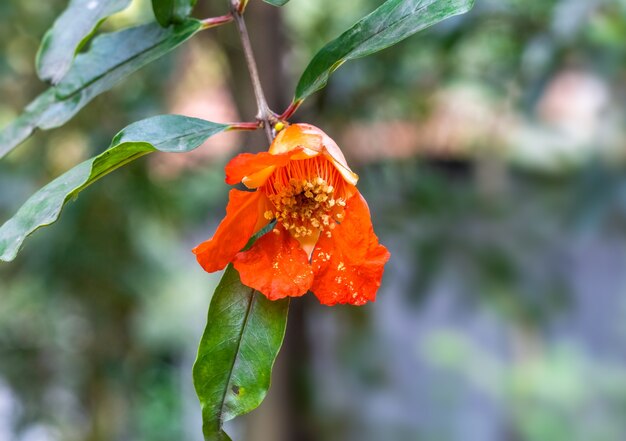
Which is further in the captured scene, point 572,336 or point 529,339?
point 572,336

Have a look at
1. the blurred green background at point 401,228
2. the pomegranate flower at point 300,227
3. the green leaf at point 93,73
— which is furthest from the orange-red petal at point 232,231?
the blurred green background at point 401,228

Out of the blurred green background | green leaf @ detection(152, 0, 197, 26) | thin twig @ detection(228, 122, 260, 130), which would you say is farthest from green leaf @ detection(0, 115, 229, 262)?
the blurred green background

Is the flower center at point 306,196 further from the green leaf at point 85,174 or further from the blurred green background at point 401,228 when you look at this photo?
the blurred green background at point 401,228

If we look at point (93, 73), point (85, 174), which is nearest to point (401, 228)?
Answer: point (93, 73)

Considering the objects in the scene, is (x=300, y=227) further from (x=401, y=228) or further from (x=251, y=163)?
(x=401, y=228)

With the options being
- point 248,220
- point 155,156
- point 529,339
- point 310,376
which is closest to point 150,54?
point 248,220

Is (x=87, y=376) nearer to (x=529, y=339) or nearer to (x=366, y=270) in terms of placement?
(x=529, y=339)
